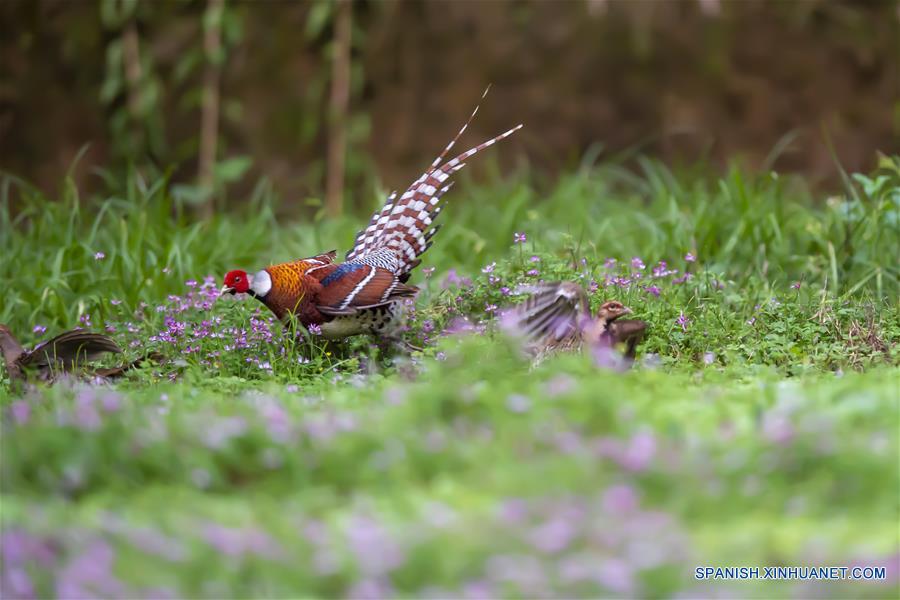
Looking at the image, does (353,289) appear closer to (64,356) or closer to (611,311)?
(611,311)

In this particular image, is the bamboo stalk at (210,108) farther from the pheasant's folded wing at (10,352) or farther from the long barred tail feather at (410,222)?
the pheasant's folded wing at (10,352)

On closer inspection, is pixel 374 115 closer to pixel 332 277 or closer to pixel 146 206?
pixel 146 206

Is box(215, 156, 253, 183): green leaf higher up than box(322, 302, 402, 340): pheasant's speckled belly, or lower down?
higher up

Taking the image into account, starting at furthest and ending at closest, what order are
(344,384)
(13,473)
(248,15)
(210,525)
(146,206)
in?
(248,15)
(146,206)
(344,384)
(13,473)
(210,525)

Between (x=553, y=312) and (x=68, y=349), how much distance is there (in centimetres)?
223

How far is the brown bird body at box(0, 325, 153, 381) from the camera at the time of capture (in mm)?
5234

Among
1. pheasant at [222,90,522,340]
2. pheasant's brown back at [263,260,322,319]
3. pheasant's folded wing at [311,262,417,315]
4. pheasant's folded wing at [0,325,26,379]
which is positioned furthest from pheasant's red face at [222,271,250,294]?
pheasant's folded wing at [0,325,26,379]

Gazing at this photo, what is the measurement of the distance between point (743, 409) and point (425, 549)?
1.44m

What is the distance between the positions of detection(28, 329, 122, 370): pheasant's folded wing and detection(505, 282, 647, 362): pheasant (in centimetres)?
191

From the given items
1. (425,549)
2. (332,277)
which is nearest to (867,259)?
(332,277)

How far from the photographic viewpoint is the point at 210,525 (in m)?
2.93

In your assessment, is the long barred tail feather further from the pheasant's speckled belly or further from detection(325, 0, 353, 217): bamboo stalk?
detection(325, 0, 353, 217): bamboo stalk

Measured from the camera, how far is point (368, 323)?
5.30m

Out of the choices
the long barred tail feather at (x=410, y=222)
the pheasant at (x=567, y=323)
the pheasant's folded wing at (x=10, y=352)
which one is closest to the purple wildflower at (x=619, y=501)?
the pheasant at (x=567, y=323)
